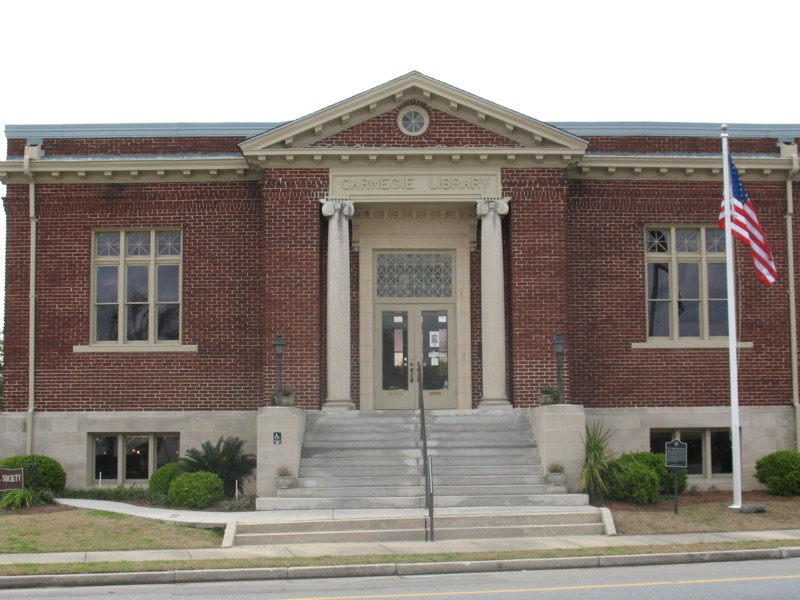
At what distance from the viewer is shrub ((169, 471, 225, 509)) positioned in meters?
19.9

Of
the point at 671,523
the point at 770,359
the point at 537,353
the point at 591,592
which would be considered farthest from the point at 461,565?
the point at 770,359

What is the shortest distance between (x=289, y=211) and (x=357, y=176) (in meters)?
1.64

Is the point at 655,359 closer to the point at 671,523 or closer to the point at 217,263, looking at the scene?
the point at 671,523

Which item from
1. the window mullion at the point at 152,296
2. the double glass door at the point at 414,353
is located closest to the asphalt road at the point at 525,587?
the double glass door at the point at 414,353

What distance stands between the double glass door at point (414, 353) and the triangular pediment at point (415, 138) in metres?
3.53

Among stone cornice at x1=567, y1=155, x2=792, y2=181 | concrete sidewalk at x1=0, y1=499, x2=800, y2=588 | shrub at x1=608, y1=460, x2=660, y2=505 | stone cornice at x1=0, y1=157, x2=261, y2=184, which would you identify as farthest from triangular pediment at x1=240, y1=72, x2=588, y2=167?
concrete sidewalk at x1=0, y1=499, x2=800, y2=588

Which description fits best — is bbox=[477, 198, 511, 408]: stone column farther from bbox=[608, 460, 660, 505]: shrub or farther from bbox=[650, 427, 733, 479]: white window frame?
bbox=[650, 427, 733, 479]: white window frame

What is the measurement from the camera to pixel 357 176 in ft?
74.8

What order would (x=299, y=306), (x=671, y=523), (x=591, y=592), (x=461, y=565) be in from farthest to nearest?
1. (x=299, y=306)
2. (x=671, y=523)
3. (x=461, y=565)
4. (x=591, y=592)

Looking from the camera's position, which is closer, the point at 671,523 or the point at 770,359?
the point at 671,523

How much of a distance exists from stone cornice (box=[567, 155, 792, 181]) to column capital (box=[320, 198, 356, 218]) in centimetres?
506

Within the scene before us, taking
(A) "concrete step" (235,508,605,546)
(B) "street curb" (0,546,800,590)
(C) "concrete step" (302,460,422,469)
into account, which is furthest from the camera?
(C) "concrete step" (302,460,422,469)

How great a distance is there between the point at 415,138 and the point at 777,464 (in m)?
10.1

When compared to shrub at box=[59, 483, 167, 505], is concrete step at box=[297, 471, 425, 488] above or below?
above
